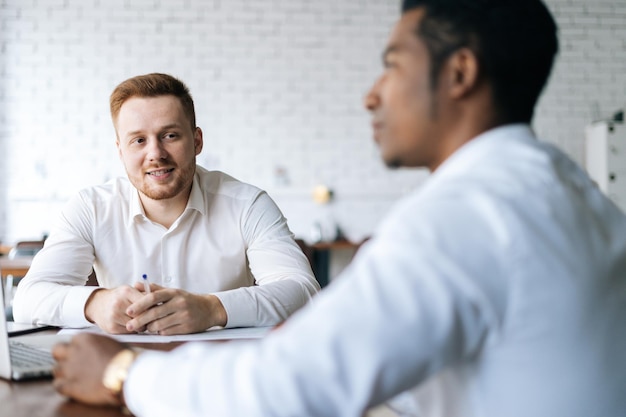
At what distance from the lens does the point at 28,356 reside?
50.1 inches

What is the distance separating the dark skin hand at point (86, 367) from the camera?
91cm

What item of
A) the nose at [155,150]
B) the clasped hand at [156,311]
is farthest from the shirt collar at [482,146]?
the nose at [155,150]

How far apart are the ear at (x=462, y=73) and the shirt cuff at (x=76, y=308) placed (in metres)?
1.18

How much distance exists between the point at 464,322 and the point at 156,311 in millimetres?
991

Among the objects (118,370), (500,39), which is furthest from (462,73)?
(118,370)

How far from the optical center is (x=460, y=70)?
30.3 inches

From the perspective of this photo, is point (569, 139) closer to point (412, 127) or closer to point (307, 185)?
point (307, 185)

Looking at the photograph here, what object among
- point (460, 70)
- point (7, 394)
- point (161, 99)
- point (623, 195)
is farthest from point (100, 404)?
point (623, 195)

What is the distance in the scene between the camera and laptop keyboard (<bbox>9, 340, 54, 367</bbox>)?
47.3 inches

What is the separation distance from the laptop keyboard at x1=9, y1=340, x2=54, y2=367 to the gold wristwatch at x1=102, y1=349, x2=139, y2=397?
0.35m

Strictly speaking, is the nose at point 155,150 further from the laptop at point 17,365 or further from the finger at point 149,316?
the laptop at point 17,365

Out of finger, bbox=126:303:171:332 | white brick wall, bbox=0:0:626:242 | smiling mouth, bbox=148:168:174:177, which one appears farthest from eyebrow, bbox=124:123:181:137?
white brick wall, bbox=0:0:626:242

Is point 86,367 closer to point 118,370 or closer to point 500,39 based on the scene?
point 118,370

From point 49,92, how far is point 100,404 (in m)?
5.42
